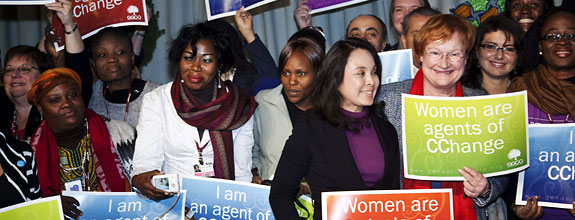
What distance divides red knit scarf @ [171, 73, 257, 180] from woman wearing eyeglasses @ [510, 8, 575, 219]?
141cm

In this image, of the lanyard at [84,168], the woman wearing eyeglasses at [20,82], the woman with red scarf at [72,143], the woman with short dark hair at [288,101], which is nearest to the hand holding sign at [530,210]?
the woman with short dark hair at [288,101]

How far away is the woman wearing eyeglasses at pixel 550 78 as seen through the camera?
3.04 metres

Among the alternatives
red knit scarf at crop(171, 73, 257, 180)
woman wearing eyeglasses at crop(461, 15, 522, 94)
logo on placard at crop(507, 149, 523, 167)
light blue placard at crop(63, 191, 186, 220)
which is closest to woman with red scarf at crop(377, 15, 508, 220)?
logo on placard at crop(507, 149, 523, 167)

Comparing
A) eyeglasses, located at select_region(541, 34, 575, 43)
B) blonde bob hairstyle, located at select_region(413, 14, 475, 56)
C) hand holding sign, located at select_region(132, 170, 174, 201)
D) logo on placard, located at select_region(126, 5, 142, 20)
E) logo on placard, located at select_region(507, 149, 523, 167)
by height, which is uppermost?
logo on placard, located at select_region(126, 5, 142, 20)

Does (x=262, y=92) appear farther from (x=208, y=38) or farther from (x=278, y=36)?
(x=278, y=36)

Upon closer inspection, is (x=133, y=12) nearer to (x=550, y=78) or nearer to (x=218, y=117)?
(x=218, y=117)

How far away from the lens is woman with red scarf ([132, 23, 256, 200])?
330 centimetres

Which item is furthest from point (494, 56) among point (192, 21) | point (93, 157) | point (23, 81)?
point (192, 21)

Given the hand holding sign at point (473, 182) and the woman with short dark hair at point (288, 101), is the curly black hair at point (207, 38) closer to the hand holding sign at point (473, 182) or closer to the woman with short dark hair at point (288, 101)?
the woman with short dark hair at point (288, 101)

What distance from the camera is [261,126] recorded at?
349 cm

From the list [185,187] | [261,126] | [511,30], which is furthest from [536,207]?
[185,187]

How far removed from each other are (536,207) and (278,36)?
10.1ft

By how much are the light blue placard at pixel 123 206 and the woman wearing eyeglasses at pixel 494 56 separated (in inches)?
62.7

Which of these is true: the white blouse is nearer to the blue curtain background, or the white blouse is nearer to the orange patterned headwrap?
the orange patterned headwrap
